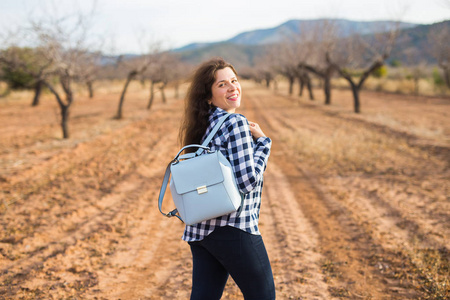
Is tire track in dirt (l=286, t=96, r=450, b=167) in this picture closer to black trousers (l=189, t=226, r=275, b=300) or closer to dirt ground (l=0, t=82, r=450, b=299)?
Result: dirt ground (l=0, t=82, r=450, b=299)

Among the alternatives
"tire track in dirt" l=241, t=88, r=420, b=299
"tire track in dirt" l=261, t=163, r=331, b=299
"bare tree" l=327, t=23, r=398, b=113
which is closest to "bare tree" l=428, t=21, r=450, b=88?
"bare tree" l=327, t=23, r=398, b=113

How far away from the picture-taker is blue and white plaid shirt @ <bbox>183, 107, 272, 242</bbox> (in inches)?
58.5

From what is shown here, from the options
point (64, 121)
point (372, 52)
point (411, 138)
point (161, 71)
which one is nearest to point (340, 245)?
point (411, 138)

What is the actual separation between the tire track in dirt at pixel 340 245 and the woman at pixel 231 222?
1725mm

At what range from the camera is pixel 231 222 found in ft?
4.91

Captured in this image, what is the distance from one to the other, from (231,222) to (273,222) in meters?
3.20

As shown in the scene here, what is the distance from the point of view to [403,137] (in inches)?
395

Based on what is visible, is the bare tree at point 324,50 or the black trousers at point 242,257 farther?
the bare tree at point 324,50

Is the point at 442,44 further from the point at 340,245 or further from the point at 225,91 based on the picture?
the point at 225,91

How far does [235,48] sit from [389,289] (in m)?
174

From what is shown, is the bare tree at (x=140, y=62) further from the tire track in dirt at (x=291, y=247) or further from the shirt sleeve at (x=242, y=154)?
the shirt sleeve at (x=242, y=154)

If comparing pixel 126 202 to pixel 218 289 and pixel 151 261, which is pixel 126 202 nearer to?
pixel 151 261

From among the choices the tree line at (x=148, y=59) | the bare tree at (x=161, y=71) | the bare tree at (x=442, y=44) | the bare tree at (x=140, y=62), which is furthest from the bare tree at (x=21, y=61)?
the bare tree at (x=442, y=44)

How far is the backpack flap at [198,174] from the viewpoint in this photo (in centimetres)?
143
